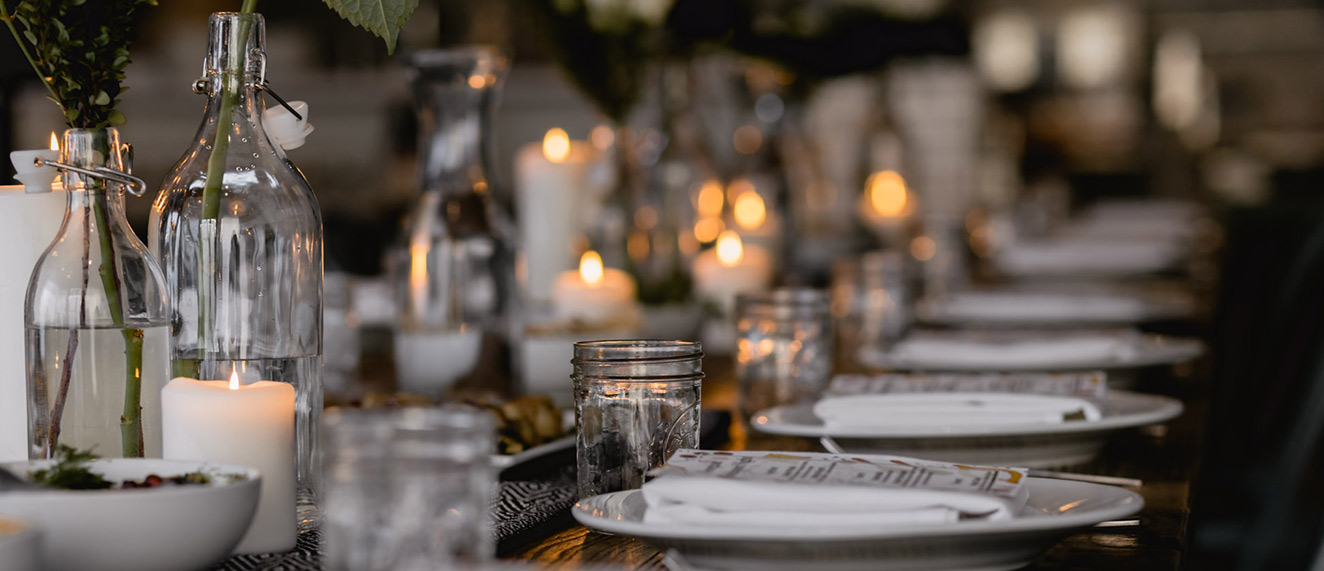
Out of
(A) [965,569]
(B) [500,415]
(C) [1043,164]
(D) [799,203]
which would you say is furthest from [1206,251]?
(C) [1043,164]

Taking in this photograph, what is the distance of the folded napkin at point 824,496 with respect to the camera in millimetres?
572

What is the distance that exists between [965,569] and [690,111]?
166 cm

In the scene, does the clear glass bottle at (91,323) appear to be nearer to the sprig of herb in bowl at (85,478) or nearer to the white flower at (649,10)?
the sprig of herb in bowl at (85,478)

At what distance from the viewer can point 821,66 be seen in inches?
114

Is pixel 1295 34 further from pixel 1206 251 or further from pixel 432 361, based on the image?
pixel 432 361

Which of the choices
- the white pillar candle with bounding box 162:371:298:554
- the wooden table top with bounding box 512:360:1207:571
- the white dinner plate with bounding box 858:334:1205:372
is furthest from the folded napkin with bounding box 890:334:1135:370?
the white pillar candle with bounding box 162:371:298:554

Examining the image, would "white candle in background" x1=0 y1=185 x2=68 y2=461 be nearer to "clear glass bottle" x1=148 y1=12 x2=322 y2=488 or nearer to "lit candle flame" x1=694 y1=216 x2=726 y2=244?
"clear glass bottle" x1=148 y1=12 x2=322 y2=488

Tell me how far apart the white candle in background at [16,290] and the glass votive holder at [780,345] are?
0.61 m

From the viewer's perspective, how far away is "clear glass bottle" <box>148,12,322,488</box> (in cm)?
70

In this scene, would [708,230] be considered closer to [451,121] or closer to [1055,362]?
[451,121]

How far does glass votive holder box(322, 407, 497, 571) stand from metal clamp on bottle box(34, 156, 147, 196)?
0.25 metres

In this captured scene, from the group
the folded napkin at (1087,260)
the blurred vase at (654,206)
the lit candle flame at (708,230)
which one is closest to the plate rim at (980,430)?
the blurred vase at (654,206)

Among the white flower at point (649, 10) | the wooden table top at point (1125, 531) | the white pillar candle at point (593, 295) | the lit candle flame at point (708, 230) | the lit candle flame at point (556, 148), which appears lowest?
the wooden table top at point (1125, 531)

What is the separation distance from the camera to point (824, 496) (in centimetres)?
58
